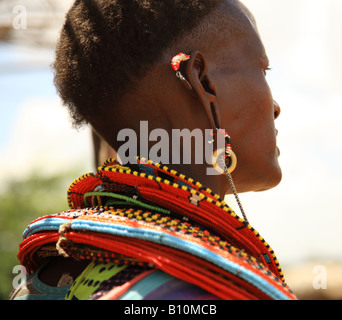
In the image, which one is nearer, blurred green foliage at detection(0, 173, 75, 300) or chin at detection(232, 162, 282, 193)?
chin at detection(232, 162, 282, 193)

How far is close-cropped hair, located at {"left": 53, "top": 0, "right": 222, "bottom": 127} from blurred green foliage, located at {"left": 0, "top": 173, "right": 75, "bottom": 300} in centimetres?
1627

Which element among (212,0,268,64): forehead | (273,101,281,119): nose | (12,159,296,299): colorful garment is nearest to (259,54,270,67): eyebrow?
(212,0,268,64): forehead

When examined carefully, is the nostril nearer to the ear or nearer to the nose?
the nose

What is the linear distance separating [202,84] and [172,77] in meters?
0.13

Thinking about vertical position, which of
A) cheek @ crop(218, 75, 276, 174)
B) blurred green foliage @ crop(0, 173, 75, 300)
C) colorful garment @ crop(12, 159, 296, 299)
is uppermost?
blurred green foliage @ crop(0, 173, 75, 300)

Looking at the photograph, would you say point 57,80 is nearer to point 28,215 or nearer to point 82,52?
point 82,52

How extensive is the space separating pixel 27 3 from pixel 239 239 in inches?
250

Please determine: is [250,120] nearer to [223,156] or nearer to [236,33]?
[223,156]

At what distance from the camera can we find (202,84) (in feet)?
6.61

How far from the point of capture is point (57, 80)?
2.22 meters

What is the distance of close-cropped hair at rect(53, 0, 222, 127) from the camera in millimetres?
1972

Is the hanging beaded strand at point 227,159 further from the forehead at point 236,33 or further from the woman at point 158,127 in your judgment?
the forehead at point 236,33

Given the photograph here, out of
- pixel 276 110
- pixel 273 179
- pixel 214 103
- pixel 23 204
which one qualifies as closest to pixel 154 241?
pixel 214 103
